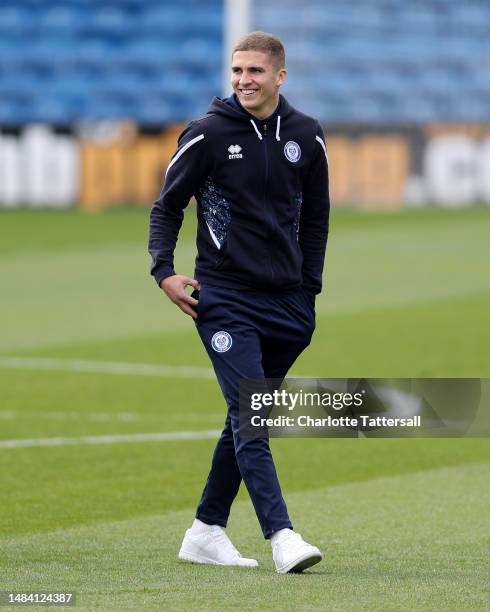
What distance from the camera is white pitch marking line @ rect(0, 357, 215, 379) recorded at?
12438 millimetres

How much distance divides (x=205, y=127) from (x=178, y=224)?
41cm

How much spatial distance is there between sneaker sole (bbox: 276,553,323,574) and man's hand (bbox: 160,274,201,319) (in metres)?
0.97

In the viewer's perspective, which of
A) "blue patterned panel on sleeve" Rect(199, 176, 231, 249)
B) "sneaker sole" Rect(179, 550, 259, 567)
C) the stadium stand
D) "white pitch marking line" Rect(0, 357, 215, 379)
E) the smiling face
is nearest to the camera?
the smiling face

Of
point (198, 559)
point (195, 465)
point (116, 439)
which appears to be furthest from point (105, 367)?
point (198, 559)

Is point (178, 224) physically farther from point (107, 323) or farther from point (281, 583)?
point (107, 323)

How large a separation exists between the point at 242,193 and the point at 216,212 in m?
0.14

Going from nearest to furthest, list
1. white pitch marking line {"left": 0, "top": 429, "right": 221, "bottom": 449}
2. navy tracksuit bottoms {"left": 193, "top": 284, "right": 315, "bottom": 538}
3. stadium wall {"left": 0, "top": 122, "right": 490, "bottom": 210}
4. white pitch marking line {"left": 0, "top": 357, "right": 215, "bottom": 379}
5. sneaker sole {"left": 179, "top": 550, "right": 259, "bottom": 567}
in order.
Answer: navy tracksuit bottoms {"left": 193, "top": 284, "right": 315, "bottom": 538}
sneaker sole {"left": 179, "top": 550, "right": 259, "bottom": 567}
white pitch marking line {"left": 0, "top": 429, "right": 221, "bottom": 449}
white pitch marking line {"left": 0, "top": 357, "right": 215, "bottom": 379}
stadium wall {"left": 0, "top": 122, "right": 490, "bottom": 210}

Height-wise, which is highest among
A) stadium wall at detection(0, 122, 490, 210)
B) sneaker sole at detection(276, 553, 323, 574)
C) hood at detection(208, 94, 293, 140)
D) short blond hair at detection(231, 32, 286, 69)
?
short blond hair at detection(231, 32, 286, 69)

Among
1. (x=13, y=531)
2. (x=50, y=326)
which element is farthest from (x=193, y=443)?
(x=50, y=326)

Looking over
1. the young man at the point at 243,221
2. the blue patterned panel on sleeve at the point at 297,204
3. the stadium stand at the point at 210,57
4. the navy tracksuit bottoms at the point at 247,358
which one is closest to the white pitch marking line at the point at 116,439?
the navy tracksuit bottoms at the point at 247,358

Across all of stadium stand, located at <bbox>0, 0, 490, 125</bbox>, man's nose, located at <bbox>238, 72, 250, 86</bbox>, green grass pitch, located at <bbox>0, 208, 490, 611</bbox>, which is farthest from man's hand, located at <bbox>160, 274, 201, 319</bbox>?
stadium stand, located at <bbox>0, 0, 490, 125</bbox>

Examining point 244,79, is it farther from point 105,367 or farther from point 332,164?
point 332,164

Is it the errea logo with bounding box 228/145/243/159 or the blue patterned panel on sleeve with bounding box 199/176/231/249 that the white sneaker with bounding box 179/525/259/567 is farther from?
the errea logo with bounding box 228/145/243/159

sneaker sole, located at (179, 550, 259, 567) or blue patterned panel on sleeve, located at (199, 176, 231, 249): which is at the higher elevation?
blue patterned panel on sleeve, located at (199, 176, 231, 249)
